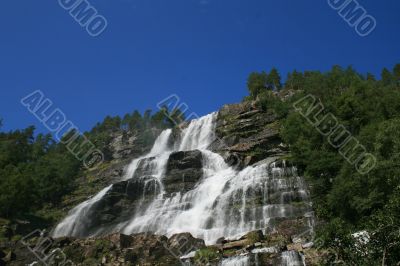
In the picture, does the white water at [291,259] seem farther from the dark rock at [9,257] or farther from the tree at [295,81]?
the tree at [295,81]

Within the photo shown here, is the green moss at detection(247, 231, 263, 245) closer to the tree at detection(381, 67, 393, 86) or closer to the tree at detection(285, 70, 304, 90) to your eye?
the tree at detection(285, 70, 304, 90)

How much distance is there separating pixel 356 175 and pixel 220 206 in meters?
12.5

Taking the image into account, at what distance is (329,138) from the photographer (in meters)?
42.0

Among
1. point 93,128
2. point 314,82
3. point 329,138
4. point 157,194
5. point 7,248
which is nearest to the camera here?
point 7,248

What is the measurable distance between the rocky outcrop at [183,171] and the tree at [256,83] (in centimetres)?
3806

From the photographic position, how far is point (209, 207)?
3953 centimetres

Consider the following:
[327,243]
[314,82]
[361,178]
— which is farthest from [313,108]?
[327,243]

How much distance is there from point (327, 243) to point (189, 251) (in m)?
13.9

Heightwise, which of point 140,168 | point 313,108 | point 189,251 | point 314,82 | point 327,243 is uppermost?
point 314,82

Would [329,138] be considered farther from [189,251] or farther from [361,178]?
[189,251]

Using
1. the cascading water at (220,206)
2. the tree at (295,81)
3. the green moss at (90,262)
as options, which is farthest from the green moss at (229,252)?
the tree at (295,81)

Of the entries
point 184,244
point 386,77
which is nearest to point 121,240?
point 184,244

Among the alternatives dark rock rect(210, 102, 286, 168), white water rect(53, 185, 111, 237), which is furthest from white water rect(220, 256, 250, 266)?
white water rect(53, 185, 111, 237)

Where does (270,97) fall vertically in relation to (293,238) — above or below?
above
